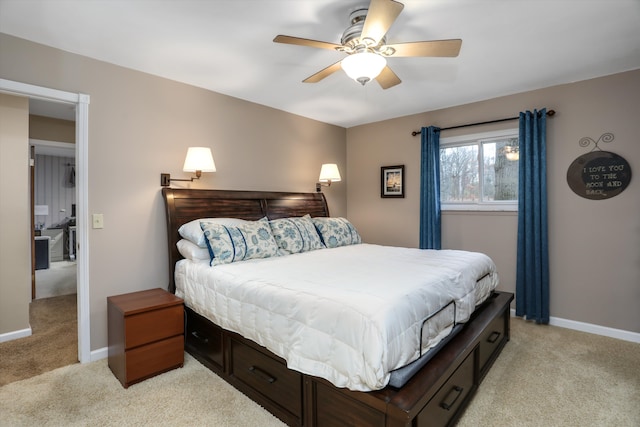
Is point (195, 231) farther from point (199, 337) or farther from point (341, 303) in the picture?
point (341, 303)

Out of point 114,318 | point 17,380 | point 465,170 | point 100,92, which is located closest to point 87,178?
point 100,92

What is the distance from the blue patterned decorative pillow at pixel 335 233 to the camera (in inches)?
140

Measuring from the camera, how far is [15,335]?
312 centimetres

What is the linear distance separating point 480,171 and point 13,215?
200 inches

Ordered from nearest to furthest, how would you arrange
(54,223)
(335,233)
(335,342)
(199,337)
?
1. (335,342)
2. (199,337)
3. (335,233)
4. (54,223)

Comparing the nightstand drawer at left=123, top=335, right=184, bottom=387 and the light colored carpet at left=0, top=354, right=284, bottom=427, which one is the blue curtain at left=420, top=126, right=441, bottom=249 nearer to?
the light colored carpet at left=0, top=354, right=284, bottom=427

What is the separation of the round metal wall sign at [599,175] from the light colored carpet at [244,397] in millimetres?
1460

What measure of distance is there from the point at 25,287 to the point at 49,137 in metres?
2.07

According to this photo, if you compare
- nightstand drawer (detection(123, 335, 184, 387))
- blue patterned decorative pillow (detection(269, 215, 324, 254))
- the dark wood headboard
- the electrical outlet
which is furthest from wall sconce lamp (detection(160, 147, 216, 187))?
nightstand drawer (detection(123, 335, 184, 387))

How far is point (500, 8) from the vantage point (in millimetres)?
2031

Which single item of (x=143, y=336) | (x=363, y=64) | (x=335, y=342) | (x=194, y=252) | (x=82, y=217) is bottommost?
(x=143, y=336)

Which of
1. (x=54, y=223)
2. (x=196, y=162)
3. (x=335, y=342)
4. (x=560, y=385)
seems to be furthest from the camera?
(x=54, y=223)

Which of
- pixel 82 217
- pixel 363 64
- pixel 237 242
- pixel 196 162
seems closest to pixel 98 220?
pixel 82 217

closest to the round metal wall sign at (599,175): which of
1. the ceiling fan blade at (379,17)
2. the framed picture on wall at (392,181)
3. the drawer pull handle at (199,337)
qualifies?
the framed picture on wall at (392,181)
